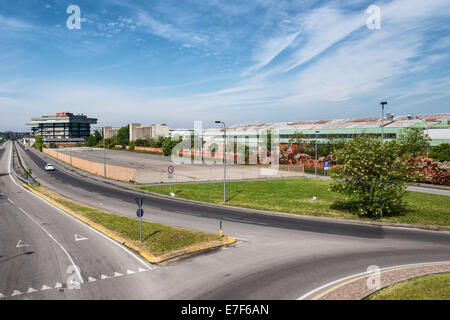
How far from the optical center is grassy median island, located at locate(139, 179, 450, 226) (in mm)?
21703

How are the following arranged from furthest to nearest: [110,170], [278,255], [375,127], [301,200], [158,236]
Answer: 1. [375,127]
2. [110,170]
3. [301,200]
4. [158,236]
5. [278,255]

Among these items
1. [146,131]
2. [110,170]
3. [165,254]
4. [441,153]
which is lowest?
[165,254]

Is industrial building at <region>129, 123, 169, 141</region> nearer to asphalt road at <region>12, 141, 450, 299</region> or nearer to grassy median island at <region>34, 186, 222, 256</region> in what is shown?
asphalt road at <region>12, 141, 450, 299</region>

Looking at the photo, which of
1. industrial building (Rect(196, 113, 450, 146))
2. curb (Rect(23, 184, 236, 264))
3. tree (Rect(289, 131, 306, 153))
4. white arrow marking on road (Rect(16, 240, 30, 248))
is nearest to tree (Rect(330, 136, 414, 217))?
curb (Rect(23, 184, 236, 264))

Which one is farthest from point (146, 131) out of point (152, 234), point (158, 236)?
point (158, 236)

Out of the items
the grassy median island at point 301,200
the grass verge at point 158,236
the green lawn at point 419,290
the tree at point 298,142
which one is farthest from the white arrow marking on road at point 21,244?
the tree at point 298,142

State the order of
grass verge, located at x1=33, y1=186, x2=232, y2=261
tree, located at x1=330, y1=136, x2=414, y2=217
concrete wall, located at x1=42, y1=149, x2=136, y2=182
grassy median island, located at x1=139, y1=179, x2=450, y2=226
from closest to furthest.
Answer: grass verge, located at x1=33, y1=186, x2=232, y2=261 → tree, located at x1=330, y1=136, x2=414, y2=217 → grassy median island, located at x1=139, y1=179, x2=450, y2=226 → concrete wall, located at x1=42, y1=149, x2=136, y2=182

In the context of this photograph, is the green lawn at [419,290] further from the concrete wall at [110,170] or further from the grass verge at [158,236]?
the concrete wall at [110,170]

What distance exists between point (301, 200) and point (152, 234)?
53.0 feet

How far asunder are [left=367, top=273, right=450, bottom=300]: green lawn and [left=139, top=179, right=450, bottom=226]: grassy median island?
1048cm

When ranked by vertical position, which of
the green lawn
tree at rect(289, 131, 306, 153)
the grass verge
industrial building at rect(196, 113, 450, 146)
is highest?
industrial building at rect(196, 113, 450, 146)

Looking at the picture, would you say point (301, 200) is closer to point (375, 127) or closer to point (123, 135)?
point (375, 127)

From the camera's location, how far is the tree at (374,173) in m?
20.0

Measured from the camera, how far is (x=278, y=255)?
14180 millimetres
